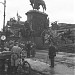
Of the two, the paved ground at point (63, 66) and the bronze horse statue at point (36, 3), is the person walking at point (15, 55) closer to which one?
the paved ground at point (63, 66)

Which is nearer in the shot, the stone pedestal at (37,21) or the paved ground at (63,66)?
the paved ground at (63,66)

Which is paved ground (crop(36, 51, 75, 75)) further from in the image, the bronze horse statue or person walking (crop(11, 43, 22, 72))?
the bronze horse statue

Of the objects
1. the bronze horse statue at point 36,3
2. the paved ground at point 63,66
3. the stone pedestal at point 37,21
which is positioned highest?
the bronze horse statue at point 36,3

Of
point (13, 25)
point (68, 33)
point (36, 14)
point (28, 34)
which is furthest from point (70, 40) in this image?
point (13, 25)

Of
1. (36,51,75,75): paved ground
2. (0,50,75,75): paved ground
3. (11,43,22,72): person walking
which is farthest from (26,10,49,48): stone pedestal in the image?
(11,43,22,72): person walking

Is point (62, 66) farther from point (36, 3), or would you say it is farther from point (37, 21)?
point (36, 3)

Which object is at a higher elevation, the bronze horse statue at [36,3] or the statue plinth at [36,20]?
the bronze horse statue at [36,3]

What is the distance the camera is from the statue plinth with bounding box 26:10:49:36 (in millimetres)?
39400

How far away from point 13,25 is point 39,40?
94.6ft

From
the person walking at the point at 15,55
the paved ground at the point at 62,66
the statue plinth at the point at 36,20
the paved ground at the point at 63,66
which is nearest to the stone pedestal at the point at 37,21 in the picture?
the statue plinth at the point at 36,20

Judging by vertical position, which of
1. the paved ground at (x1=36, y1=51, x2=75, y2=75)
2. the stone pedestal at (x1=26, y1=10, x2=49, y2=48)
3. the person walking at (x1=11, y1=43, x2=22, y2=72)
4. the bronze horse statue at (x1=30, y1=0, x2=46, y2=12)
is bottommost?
the paved ground at (x1=36, y1=51, x2=75, y2=75)

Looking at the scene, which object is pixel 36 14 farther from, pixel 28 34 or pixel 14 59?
pixel 14 59

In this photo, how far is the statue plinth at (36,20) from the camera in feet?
129

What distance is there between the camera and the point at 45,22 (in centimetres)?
4162
